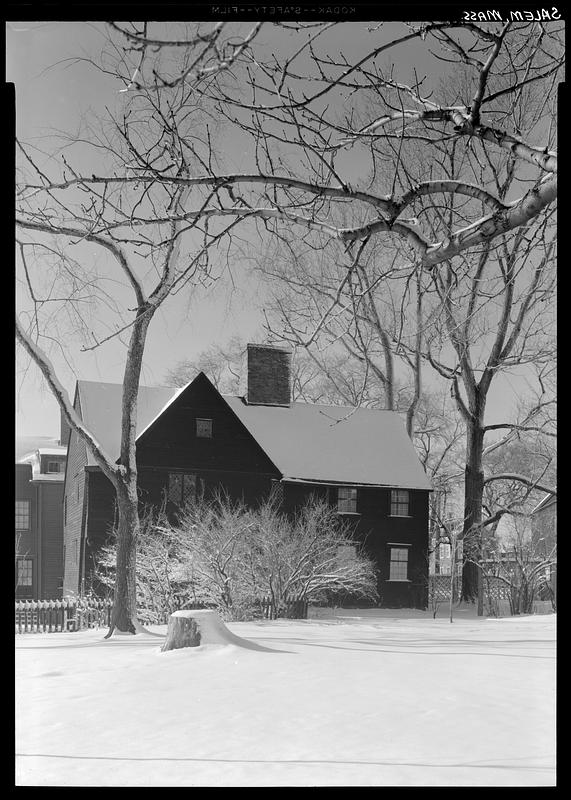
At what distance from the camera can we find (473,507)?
7598mm

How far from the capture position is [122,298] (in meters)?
4.23

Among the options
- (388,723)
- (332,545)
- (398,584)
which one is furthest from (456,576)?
(388,723)

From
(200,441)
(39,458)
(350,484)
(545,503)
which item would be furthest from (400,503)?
(39,458)

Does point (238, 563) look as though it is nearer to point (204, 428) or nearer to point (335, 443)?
point (204, 428)

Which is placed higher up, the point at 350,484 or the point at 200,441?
the point at 200,441

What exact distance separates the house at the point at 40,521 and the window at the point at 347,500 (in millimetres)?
2116

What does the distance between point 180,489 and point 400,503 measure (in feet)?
6.62

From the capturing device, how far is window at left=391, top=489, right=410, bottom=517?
7062 millimetres
